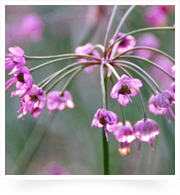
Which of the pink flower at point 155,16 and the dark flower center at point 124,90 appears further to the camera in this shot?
the pink flower at point 155,16

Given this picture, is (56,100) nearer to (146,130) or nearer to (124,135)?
(124,135)

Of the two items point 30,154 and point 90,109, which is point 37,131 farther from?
point 90,109

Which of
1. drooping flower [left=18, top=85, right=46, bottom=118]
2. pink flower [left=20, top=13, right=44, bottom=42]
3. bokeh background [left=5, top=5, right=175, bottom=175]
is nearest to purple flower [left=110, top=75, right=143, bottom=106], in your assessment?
drooping flower [left=18, top=85, right=46, bottom=118]

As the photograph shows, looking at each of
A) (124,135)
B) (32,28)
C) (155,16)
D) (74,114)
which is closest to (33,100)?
(124,135)

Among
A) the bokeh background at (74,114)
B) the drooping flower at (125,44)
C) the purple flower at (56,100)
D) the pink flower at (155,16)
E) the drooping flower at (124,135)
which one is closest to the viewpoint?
the drooping flower at (124,135)

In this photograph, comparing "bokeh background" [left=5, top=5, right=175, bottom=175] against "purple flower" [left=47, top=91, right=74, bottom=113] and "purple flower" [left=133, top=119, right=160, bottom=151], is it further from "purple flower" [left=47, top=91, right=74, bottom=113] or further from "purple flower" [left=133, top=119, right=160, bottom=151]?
"purple flower" [left=133, top=119, right=160, bottom=151]

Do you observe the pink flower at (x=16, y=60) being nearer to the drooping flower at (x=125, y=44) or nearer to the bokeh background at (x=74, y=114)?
the drooping flower at (x=125, y=44)

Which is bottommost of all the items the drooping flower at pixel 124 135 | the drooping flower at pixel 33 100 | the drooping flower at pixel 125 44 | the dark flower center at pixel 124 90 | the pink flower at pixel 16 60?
the drooping flower at pixel 124 135

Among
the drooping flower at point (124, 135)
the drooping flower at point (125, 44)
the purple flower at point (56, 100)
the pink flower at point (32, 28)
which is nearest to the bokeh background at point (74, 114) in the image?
the pink flower at point (32, 28)
